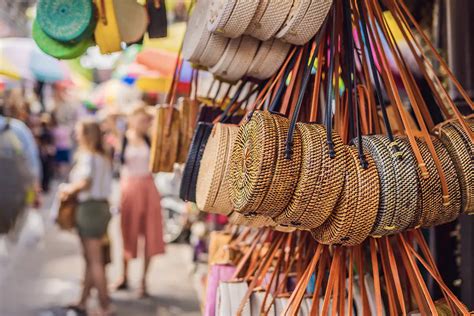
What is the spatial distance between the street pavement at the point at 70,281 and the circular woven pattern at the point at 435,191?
3050mm

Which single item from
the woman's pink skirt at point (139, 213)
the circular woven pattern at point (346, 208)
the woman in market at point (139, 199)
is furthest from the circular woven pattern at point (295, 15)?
the woman's pink skirt at point (139, 213)

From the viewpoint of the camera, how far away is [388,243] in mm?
1420

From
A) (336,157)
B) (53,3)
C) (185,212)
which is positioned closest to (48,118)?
(185,212)

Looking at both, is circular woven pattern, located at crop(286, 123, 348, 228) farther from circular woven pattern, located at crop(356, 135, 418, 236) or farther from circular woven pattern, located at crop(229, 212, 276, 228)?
circular woven pattern, located at crop(229, 212, 276, 228)

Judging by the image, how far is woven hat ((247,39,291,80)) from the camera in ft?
5.07

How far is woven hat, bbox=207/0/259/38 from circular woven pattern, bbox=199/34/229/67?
0.48ft

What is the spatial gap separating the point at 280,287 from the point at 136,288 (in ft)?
14.4

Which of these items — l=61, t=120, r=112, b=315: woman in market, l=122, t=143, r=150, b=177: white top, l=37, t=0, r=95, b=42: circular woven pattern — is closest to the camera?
l=37, t=0, r=95, b=42: circular woven pattern

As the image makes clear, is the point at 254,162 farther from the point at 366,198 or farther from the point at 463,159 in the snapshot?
the point at 463,159

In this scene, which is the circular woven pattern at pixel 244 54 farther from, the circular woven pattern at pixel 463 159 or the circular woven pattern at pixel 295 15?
the circular woven pattern at pixel 463 159

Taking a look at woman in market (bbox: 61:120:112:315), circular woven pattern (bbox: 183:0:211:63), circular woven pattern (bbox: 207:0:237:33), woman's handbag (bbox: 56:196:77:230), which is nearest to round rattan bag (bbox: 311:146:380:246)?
circular woven pattern (bbox: 207:0:237:33)

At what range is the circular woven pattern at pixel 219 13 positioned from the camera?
134cm

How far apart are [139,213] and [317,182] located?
431 centimetres

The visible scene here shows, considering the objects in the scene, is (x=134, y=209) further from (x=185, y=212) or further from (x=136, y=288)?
(x=185, y=212)
